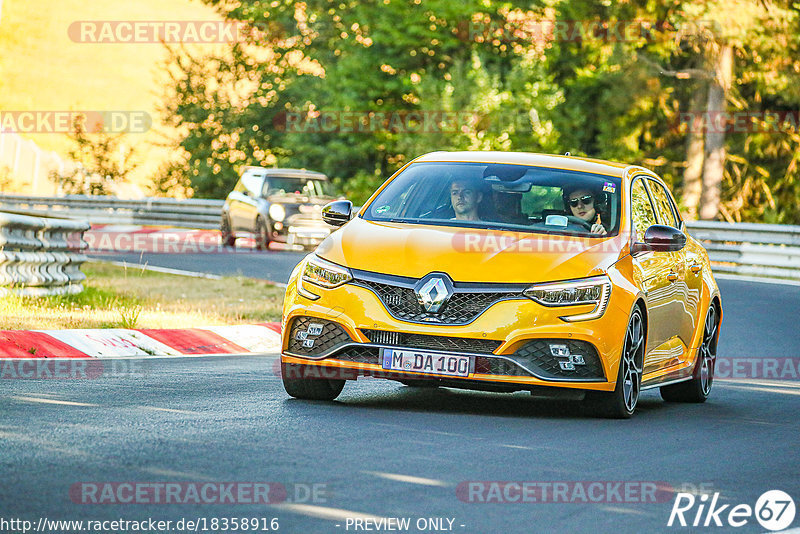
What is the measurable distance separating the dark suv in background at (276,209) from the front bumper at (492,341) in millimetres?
20607

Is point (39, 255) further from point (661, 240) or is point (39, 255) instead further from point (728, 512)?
point (728, 512)

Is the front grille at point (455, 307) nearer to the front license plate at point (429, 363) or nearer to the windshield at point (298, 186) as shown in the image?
the front license plate at point (429, 363)

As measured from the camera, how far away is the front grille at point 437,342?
29.6 ft

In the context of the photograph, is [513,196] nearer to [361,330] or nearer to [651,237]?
[651,237]

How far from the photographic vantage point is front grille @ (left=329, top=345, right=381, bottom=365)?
9180mm

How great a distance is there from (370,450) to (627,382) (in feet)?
8.45

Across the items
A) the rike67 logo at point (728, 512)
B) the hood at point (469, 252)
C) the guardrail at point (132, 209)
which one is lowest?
the guardrail at point (132, 209)

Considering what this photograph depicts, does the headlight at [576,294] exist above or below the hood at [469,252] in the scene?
below

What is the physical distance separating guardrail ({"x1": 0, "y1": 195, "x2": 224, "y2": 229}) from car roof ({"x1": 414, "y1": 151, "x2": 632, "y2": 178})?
1032 inches

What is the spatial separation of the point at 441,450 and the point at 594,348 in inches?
67.8

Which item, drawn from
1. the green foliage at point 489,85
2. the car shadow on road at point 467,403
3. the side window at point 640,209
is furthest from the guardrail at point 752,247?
A: the car shadow on road at point 467,403

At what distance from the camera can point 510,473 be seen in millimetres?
7262

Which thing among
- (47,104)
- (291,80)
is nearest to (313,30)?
(291,80)

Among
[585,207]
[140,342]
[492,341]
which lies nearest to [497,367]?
[492,341]
